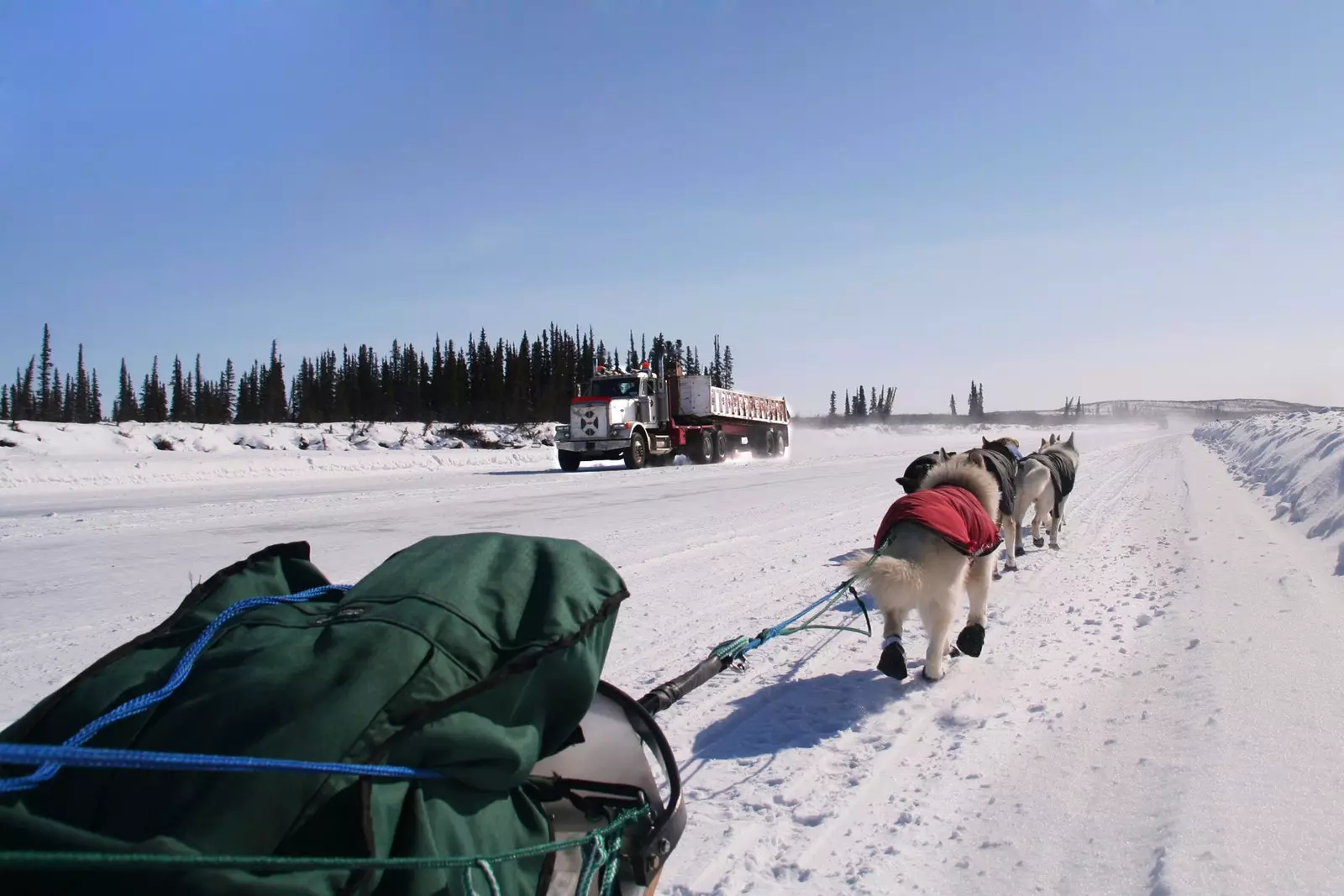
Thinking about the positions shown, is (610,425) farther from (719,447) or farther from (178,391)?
(178,391)

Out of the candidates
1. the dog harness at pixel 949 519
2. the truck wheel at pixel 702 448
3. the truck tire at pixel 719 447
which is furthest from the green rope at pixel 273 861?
the truck tire at pixel 719 447

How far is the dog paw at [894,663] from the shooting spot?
3.97 metres

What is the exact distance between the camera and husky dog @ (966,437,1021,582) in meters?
6.21

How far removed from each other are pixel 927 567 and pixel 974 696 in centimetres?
70

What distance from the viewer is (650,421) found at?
80.3 ft

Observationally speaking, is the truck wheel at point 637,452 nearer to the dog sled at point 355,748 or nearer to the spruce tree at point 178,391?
the dog sled at point 355,748

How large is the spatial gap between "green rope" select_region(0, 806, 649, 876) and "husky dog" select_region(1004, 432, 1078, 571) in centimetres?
690

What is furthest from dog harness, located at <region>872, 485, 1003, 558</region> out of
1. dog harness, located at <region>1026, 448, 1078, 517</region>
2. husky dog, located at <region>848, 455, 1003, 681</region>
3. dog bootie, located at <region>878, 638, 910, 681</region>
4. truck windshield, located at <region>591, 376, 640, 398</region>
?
truck windshield, located at <region>591, 376, 640, 398</region>

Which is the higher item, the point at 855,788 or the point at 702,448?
the point at 702,448

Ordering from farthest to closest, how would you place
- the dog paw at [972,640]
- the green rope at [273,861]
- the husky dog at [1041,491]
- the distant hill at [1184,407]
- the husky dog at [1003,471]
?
the distant hill at [1184,407] < the husky dog at [1041,491] < the husky dog at [1003,471] < the dog paw at [972,640] < the green rope at [273,861]

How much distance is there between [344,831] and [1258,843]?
9.12 feet

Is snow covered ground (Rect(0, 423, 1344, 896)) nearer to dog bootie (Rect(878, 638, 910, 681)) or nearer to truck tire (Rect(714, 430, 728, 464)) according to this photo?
dog bootie (Rect(878, 638, 910, 681))

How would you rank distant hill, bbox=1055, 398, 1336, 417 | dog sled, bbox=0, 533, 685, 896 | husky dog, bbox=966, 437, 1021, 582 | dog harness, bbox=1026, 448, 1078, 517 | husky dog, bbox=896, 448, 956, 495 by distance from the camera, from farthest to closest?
1. distant hill, bbox=1055, 398, 1336, 417
2. dog harness, bbox=1026, 448, 1078, 517
3. husky dog, bbox=896, 448, 956, 495
4. husky dog, bbox=966, 437, 1021, 582
5. dog sled, bbox=0, 533, 685, 896

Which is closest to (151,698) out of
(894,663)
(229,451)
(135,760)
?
(135,760)
